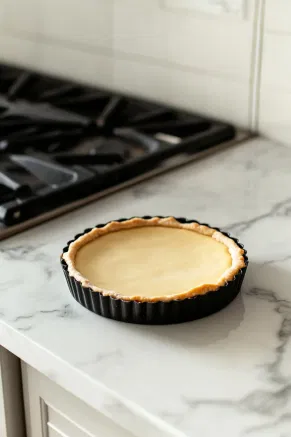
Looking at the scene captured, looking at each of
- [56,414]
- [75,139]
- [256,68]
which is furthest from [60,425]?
[256,68]

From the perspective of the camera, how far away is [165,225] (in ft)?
2.61

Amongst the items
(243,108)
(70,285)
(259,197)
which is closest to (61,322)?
(70,285)

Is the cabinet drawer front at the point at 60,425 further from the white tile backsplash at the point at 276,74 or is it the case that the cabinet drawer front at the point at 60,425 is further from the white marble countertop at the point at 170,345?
the white tile backsplash at the point at 276,74

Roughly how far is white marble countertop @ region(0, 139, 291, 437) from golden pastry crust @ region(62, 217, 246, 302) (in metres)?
0.04

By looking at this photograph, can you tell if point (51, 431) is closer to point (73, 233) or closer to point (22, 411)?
point (22, 411)

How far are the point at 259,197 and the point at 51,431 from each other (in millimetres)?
426

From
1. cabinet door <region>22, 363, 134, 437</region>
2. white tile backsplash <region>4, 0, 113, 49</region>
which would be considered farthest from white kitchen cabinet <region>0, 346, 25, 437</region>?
white tile backsplash <region>4, 0, 113, 49</region>

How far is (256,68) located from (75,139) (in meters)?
0.33

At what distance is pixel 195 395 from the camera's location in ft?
1.87

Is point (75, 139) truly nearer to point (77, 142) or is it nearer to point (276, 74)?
point (77, 142)

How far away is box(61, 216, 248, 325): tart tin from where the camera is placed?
64 centimetres

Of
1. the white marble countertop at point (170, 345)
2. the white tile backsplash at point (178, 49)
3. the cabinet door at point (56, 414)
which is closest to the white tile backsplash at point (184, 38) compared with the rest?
the white tile backsplash at point (178, 49)

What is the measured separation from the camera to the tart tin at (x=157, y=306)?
0.64m

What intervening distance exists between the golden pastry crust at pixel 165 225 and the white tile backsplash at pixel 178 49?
415mm
